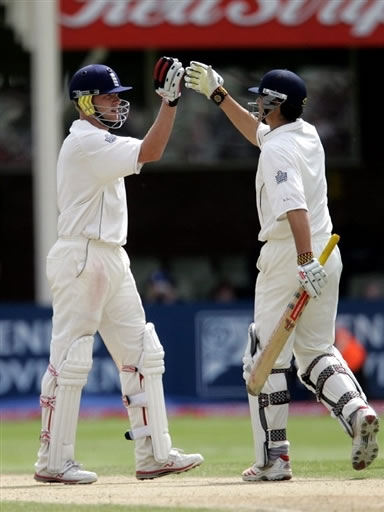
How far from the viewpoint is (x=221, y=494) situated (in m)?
7.09

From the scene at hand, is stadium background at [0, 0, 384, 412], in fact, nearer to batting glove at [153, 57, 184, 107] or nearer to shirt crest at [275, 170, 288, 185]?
batting glove at [153, 57, 184, 107]

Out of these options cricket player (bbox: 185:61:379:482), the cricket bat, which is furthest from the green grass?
the cricket bat

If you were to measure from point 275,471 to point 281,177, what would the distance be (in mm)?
1565

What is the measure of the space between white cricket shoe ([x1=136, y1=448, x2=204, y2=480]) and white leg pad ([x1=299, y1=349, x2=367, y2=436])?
78 cm

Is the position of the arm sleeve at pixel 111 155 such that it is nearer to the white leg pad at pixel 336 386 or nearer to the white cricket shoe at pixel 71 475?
the white leg pad at pixel 336 386

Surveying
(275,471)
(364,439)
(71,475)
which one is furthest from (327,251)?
(71,475)

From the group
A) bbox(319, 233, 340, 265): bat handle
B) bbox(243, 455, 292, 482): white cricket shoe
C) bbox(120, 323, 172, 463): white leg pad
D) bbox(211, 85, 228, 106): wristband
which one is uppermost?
bbox(211, 85, 228, 106): wristband

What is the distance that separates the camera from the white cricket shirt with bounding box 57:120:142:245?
7762 mm

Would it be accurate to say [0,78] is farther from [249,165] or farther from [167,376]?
[167,376]

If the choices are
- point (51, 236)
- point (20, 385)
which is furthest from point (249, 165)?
point (20, 385)

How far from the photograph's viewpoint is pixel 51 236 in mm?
17406

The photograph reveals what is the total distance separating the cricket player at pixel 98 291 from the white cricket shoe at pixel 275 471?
33cm

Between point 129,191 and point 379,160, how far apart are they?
410cm

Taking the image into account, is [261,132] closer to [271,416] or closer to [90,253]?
[90,253]
